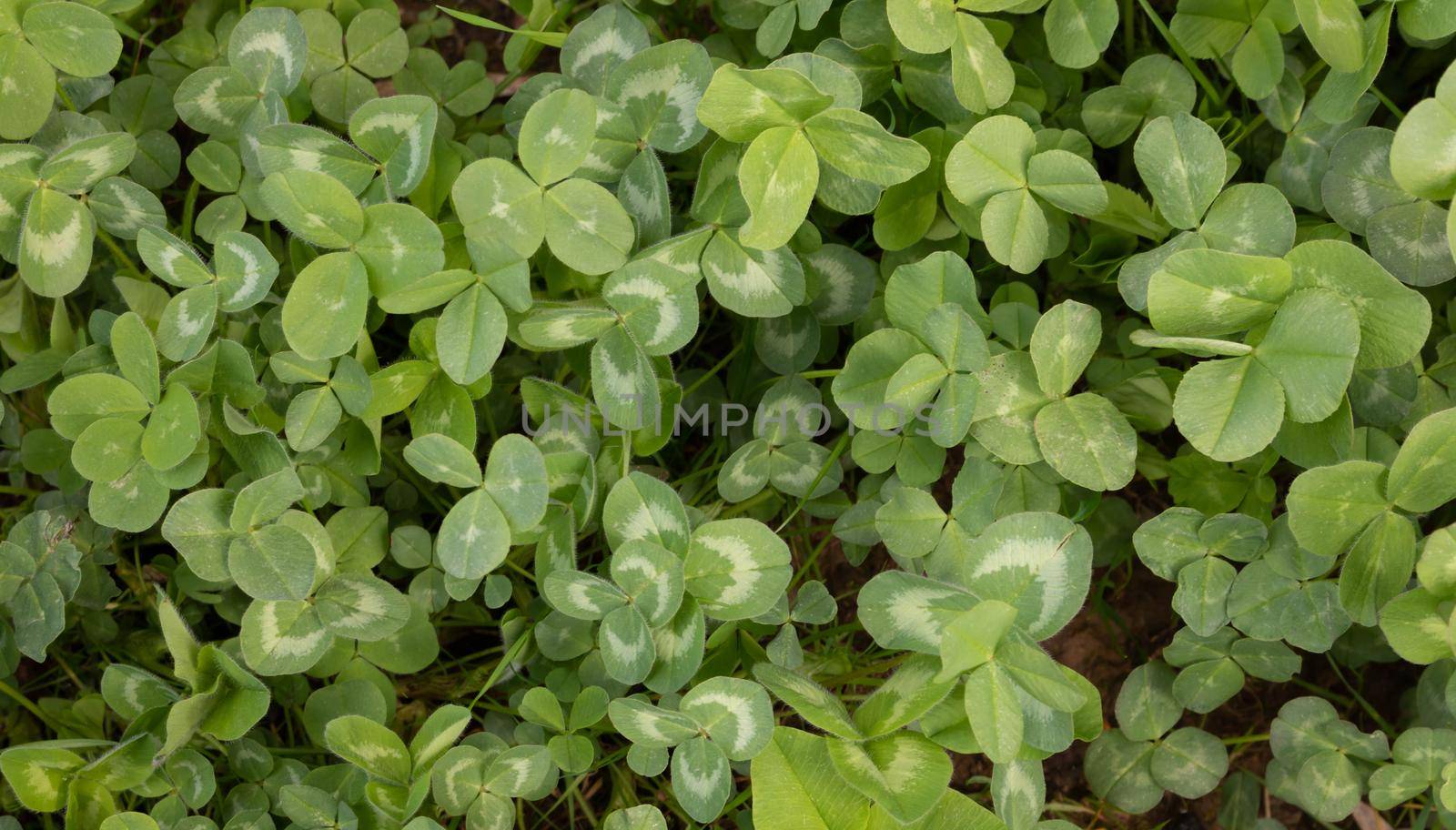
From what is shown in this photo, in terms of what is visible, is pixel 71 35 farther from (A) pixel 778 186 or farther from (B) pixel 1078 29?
(B) pixel 1078 29

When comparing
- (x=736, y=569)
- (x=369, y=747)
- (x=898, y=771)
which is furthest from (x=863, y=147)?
(x=369, y=747)

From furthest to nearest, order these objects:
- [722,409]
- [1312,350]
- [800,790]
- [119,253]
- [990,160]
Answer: [722,409]
[119,253]
[990,160]
[800,790]
[1312,350]

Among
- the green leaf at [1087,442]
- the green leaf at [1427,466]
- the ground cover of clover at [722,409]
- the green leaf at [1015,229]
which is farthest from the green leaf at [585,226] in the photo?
the green leaf at [1427,466]

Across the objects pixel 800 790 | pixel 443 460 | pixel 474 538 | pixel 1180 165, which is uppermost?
pixel 1180 165

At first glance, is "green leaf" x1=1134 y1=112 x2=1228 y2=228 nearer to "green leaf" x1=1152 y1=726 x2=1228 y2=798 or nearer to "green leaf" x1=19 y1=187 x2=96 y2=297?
"green leaf" x1=1152 y1=726 x2=1228 y2=798

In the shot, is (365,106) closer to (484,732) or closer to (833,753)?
(484,732)

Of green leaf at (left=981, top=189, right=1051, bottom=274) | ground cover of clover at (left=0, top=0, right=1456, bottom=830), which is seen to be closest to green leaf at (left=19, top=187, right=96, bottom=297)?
ground cover of clover at (left=0, top=0, right=1456, bottom=830)

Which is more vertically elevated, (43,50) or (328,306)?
(43,50)

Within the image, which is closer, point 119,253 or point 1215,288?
point 1215,288

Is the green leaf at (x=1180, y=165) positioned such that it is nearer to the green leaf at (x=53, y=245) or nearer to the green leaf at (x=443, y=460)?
the green leaf at (x=443, y=460)
